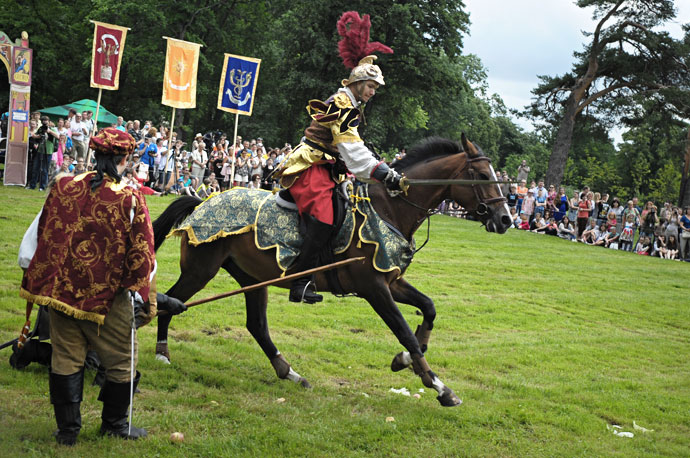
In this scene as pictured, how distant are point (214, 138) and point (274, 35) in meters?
13.2

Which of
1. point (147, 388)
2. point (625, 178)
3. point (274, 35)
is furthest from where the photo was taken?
point (625, 178)

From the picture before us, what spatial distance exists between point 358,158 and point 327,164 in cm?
54

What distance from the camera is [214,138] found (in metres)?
32.4

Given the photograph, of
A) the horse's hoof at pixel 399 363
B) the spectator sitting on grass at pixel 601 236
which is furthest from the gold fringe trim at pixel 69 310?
the spectator sitting on grass at pixel 601 236

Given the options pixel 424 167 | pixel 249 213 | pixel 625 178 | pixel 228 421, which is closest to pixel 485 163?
pixel 424 167

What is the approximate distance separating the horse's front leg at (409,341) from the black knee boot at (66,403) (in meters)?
2.94

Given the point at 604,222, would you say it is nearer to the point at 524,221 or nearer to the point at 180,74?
the point at 524,221

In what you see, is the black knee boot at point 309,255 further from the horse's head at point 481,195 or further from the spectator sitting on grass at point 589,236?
the spectator sitting on grass at point 589,236

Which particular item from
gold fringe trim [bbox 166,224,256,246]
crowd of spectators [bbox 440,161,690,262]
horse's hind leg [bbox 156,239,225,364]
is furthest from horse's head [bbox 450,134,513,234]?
crowd of spectators [bbox 440,161,690,262]

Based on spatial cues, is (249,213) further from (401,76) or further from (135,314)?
(401,76)

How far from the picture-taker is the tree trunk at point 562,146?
114 feet

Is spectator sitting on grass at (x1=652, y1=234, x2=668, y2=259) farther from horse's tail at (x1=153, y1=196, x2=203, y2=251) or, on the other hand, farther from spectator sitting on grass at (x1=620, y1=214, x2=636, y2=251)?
horse's tail at (x1=153, y1=196, x2=203, y2=251)

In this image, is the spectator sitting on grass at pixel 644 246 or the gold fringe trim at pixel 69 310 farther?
the spectator sitting on grass at pixel 644 246

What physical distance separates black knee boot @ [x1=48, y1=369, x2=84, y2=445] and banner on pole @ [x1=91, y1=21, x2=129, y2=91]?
17.4 metres
